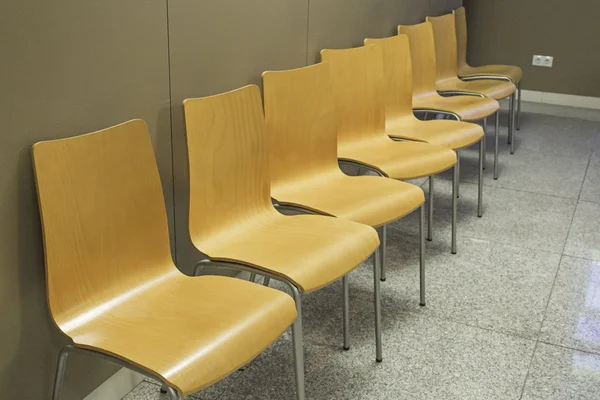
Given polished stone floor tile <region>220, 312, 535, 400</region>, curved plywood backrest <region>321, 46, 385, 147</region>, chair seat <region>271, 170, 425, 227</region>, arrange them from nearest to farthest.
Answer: polished stone floor tile <region>220, 312, 535, 400</region>, chair seat <region>271, 170, 425, 227</region>, curved plywood backrest <region>321, 46, 385, 147</region>

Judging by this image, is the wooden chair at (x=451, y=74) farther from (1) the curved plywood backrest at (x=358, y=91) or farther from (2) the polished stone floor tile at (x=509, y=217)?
(1) the curved plywood backrest at (x=358, y=91)

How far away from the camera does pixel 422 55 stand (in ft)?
12.7

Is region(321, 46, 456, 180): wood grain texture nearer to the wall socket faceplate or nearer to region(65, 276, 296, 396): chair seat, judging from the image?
region(65, 276, 296, 396): chair seat

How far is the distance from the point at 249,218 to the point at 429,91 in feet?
6.80

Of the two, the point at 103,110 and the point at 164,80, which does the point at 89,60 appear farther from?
the point at 164,80

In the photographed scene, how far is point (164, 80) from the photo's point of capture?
6.95ft

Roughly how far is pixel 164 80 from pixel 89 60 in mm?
341

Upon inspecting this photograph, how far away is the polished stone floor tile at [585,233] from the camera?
10.6 ft

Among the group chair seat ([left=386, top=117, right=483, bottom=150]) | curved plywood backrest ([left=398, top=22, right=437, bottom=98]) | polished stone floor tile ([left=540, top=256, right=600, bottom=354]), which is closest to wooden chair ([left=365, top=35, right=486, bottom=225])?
chair seat ([left=386, top=117, right=483, bottom=150])

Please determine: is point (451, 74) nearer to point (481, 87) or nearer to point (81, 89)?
point (481, 87)

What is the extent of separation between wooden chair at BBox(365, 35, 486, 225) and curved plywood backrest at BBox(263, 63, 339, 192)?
0.67 m

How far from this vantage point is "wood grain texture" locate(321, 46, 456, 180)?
2.87 meters

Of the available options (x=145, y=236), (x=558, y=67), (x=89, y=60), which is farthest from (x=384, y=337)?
(x=558, y=67)

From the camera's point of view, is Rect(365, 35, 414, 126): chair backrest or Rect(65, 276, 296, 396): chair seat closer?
Rect(65, 276, 296, 396): chair seat
